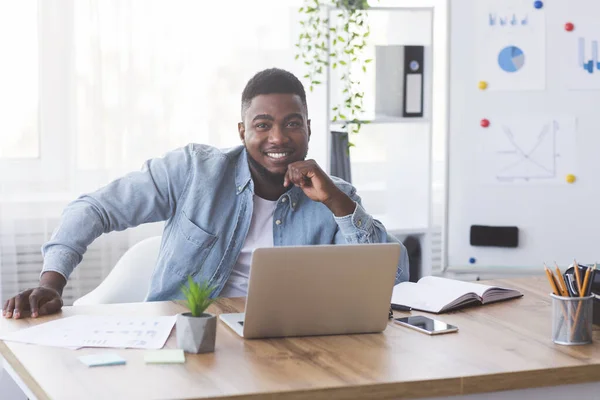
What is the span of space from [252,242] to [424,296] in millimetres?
524

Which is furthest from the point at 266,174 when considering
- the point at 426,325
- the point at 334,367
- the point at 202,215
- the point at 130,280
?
the point at 334,367

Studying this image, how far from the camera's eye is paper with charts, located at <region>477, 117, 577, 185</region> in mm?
3541

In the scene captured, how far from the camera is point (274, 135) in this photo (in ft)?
8.08

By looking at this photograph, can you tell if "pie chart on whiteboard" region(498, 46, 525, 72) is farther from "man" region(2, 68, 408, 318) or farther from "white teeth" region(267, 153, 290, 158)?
"white teeth" region(267, 153, 290, 158)

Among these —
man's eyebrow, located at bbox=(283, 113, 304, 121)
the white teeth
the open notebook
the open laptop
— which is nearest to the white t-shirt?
the white teeth

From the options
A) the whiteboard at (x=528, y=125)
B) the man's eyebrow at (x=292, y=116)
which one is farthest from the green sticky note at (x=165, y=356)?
the whiteboard at (x=528, y=125)

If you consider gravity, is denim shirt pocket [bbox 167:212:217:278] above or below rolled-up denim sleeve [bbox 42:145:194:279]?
below

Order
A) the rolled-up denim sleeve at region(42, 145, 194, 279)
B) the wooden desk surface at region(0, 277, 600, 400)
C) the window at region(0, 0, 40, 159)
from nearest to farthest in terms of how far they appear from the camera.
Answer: the wooden desk surface at region(0, 277, 600, 400)
the rolled-up denim sleeve at region(42, 145, 194, 279)
the window at region(0, 0, 40, 159)

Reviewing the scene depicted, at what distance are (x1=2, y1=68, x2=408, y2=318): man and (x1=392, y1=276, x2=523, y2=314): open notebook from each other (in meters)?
0.16

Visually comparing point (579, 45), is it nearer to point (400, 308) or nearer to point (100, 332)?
point (400, 308)

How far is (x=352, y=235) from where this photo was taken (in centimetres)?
236

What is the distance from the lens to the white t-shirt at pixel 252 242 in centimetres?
240

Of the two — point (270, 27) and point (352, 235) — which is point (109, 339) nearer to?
point (352, 235)

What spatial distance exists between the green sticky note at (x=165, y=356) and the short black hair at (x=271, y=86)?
3.41 feet
